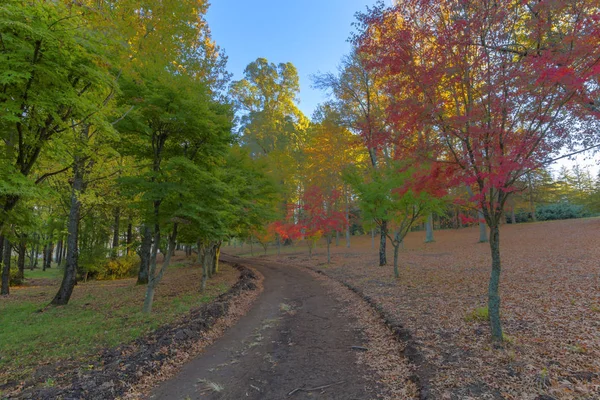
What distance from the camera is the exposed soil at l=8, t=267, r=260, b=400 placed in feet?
13.2

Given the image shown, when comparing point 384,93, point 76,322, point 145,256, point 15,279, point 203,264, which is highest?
point 384,93

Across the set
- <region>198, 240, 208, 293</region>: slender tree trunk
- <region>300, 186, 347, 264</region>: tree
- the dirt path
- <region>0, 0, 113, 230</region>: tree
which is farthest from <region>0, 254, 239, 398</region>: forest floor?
<region>300, 186, 347, 264</region>: tree

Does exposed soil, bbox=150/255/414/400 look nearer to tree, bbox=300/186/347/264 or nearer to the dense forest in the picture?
the dense forest

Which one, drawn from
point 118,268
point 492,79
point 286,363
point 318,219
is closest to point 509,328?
point 286,363

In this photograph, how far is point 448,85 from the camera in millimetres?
5418

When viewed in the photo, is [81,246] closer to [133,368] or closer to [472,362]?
[133,368]

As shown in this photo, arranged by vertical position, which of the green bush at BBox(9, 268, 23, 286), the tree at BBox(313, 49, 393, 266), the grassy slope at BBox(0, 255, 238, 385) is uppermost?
the tree at BBox(313, 49, 393, 266)

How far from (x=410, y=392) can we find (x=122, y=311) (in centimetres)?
917

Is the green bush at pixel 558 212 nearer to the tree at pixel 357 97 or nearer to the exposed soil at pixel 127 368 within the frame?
the tree at pixel 357 97

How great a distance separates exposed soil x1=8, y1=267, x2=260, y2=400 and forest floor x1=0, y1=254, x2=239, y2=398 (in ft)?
0.70

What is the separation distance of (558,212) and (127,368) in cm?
4417

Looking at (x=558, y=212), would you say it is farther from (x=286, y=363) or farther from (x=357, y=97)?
(x=286, y=363)

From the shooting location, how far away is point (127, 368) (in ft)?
15.4

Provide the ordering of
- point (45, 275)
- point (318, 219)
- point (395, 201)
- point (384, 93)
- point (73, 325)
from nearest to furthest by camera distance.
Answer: point (384, 93)
point (73, 325)
point (395, 201)
point (318, 219)
point (45, 275)
